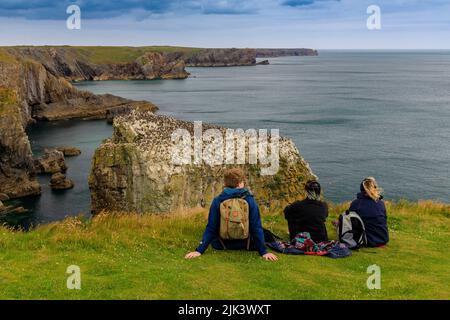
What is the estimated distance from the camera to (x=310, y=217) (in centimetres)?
1267

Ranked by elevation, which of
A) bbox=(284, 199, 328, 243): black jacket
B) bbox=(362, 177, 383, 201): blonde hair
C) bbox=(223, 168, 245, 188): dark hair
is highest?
bbox=(223, 168, 245, 188): dark hair

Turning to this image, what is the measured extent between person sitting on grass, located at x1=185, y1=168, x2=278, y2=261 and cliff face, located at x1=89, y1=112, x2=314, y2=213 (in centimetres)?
2299

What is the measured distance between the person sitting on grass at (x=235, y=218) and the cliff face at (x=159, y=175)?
75.4 ft

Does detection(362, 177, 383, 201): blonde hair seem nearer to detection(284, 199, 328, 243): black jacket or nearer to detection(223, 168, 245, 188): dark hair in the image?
detection(284, 199, 328, 243): black jacket

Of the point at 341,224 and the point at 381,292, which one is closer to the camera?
the point at 381,292

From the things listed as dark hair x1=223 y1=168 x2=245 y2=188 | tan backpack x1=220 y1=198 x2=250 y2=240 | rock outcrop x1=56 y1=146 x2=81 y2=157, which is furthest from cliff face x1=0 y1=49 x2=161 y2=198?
dark hair x1=223 y1=168 x2=245 y2=188

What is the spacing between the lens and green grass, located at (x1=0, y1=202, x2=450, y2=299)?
30.5 ft

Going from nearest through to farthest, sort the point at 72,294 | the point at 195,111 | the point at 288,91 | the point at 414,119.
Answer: the point at 72,294
the point at 414,119
the point at 195,111
the point at 288,91

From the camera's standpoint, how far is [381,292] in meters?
9.45

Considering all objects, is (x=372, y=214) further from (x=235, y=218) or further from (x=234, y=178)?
(x=234, y=178)

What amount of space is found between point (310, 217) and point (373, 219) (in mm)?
1995
